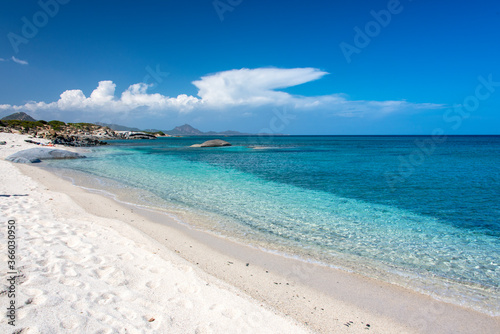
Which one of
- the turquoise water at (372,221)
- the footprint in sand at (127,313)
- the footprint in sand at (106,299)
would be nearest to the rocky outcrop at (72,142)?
the turquoise water at (372,221)

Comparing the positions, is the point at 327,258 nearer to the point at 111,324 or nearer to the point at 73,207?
the point at 111,324

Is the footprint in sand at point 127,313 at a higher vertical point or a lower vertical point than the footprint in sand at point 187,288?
higher

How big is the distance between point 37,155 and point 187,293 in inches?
1505

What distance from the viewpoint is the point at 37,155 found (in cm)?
3284

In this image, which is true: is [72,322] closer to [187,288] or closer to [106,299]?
[106,299]

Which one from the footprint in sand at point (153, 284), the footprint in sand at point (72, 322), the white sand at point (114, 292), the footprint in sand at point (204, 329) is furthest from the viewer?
the footprint in sand at point (153, 284)

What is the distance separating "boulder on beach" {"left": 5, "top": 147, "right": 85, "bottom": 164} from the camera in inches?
1124

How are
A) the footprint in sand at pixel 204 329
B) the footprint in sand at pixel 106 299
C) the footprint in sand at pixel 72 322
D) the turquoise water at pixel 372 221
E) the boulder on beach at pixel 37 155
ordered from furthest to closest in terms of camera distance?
the boulder on beach at pixel 37 155 → the turquoise water at pixel 372 221 → the footprint in sand at pixel 106 299 → the footprint in sand at pixel 204 329 → the footprint in sand at pixel 72 322

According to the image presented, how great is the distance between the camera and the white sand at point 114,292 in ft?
12.7

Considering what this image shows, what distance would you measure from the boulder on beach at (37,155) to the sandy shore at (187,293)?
2726 centimetres

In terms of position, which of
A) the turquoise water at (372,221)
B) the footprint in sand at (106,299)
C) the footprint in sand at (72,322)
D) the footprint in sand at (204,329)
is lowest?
the turquoise water at (372,221)

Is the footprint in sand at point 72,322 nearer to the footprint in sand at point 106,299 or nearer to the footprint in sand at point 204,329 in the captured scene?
the footprint in sand at point 106,299

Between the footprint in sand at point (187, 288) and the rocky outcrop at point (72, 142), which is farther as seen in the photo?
the rocky outcrop at point (72, 142)

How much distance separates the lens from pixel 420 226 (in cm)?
1010
